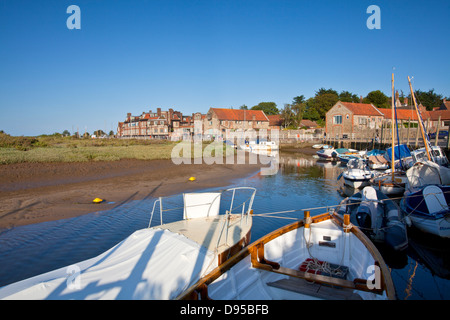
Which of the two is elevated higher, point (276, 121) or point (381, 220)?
point (276, 121)

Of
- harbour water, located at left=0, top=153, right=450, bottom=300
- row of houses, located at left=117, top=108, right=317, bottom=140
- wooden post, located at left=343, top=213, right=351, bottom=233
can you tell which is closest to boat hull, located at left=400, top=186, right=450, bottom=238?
harbour water, located at left=0, top=153, right=450, bottom=300

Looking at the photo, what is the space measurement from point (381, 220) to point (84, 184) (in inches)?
720

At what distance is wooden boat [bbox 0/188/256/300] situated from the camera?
4.26 metres

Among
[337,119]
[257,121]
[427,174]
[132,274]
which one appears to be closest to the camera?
[132,274]

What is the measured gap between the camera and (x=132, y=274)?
4820 millimetres

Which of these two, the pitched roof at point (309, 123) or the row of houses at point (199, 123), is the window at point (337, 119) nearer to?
the pitched roof at point (309, 123)

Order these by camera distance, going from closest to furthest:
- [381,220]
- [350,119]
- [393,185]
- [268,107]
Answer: [381,220] → [393,185] → [350,119] → [268,107]

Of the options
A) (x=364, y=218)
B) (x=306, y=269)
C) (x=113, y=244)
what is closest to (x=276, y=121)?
(x=364, y=218)

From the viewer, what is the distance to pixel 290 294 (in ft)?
17.6

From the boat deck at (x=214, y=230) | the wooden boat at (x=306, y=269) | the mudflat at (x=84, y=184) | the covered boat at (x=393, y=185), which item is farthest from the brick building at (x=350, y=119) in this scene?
the boat deck at (x=214, y=230)

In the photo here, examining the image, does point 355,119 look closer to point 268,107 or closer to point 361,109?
point 361,109

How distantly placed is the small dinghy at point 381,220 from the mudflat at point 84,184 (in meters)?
11.7

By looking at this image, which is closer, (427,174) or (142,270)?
(142,270)

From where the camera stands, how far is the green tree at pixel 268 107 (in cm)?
11562
